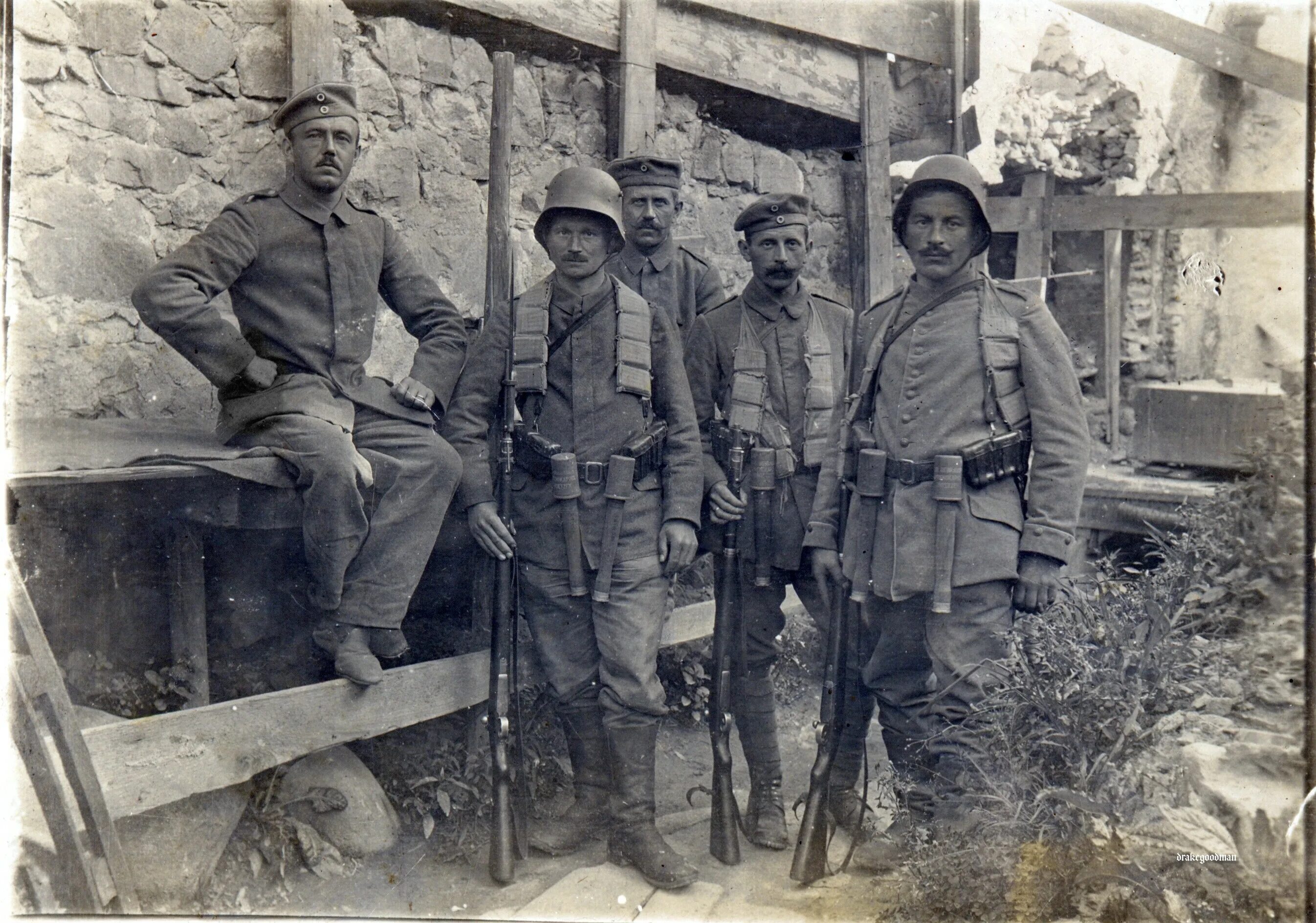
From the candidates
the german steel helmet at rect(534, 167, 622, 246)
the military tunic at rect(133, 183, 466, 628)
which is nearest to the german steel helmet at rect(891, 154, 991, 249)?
the german steel helmet at rect(534, 167, 622, 246)

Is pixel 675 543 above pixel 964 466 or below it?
below

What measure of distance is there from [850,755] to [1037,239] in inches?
213

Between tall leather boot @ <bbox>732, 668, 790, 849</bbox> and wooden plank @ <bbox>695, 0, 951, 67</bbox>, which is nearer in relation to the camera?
tall leather boot @ <bbox>732, 668, 790, 849</bbox>

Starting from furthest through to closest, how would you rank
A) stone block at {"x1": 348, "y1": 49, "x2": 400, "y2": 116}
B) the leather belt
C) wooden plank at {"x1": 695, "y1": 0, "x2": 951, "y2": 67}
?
wooden plank at {"x1": 695, "y1": 0, "x2": 951, "y2": 67} → stone block at {"x1": 348, "y1": 49, "x2": 400, "y2": 116} → the leather belt

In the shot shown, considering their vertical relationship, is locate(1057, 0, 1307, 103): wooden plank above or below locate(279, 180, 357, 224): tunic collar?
above

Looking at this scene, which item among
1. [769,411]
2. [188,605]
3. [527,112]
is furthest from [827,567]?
[527,112]

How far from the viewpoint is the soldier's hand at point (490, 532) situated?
3645mm

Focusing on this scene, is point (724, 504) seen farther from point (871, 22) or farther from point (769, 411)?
point (871, 22)

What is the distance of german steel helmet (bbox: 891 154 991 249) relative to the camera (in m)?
3.46

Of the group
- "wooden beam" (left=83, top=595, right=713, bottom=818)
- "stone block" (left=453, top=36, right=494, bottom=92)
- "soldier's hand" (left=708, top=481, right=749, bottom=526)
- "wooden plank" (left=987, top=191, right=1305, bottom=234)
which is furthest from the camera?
"stone block" (left=453, top=36, right=494, bottom=92)

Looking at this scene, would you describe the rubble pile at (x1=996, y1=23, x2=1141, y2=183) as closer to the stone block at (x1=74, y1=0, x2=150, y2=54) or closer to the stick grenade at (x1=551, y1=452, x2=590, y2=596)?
the stick grenade at (x1=551, y1=452, x2=590, y2=596)

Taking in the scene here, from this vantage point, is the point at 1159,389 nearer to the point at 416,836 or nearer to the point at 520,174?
the point at 520,174

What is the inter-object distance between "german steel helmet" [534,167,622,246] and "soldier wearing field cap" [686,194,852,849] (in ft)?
2.25

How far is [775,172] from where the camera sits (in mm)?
6035
